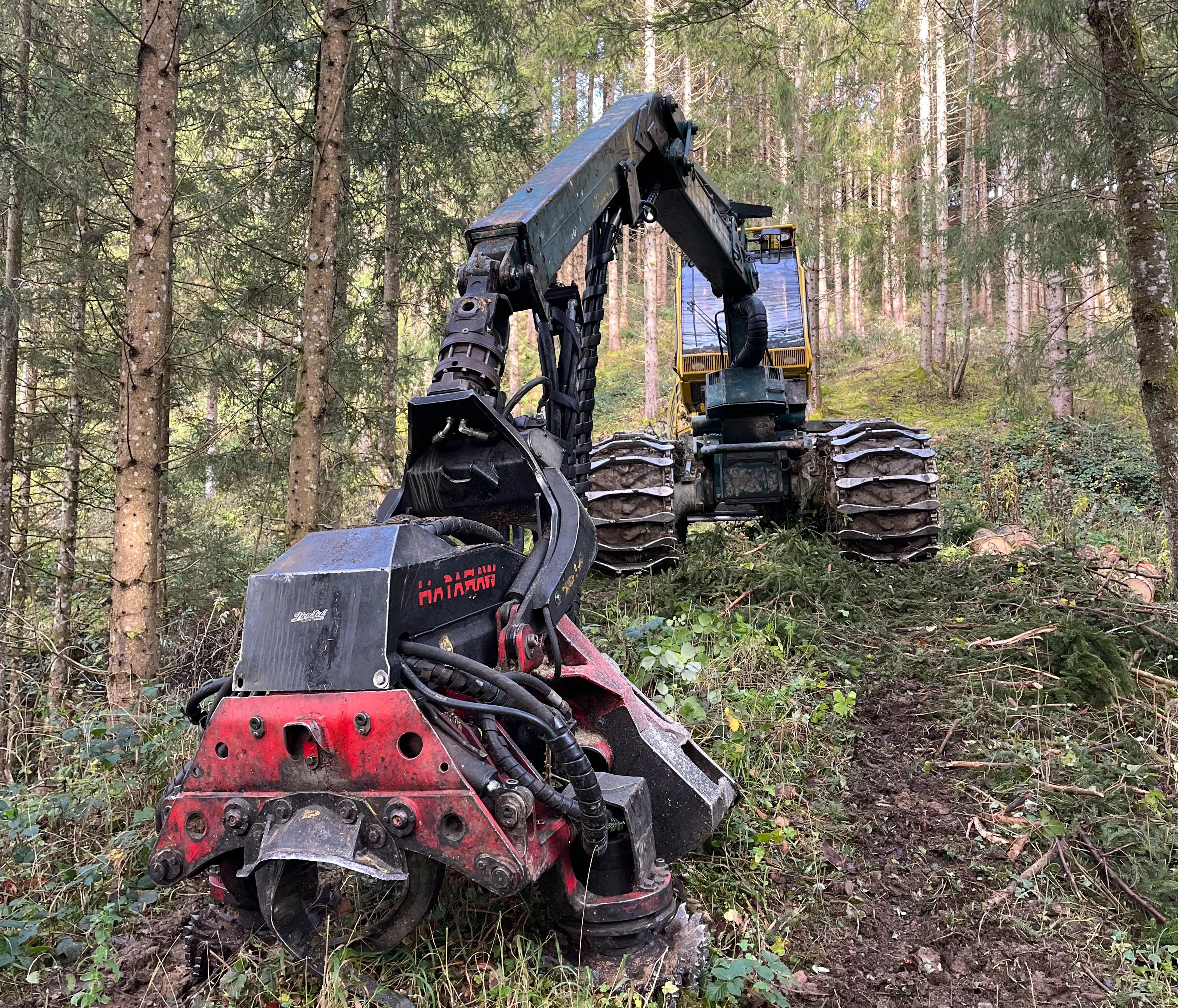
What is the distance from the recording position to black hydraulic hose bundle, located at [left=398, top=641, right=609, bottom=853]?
2.49m

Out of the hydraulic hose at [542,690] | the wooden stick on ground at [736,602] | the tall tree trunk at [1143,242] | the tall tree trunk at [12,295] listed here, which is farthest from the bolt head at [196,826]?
the tall tree trunk at [12,295]

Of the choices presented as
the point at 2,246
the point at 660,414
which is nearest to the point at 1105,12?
the point at 2,246

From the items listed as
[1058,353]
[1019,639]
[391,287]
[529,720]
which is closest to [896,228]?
[1058,353]

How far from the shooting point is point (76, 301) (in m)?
9.30

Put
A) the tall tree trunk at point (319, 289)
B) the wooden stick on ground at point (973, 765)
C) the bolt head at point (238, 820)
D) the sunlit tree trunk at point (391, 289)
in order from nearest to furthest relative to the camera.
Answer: the bolt head at point (238, 820) < the wooden stick on ground at point (973, 765) < the tall tree trunk at point (319, 289) < the sunlit tree trunk at point (391, 289)

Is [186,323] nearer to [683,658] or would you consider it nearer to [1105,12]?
[683,658]

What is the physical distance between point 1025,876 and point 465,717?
2380mm

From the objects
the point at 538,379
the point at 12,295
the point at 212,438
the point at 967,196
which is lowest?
the point at 538,379

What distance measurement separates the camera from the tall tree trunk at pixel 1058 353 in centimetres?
1174

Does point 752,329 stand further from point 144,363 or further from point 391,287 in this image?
point 391,287

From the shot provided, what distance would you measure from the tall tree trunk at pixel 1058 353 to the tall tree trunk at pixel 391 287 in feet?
26.9

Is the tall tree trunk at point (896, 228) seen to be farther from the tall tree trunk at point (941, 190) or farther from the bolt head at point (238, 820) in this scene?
the bolt head at point (238, 820)

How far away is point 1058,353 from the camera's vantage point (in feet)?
51.4

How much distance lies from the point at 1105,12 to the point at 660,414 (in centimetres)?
1550
